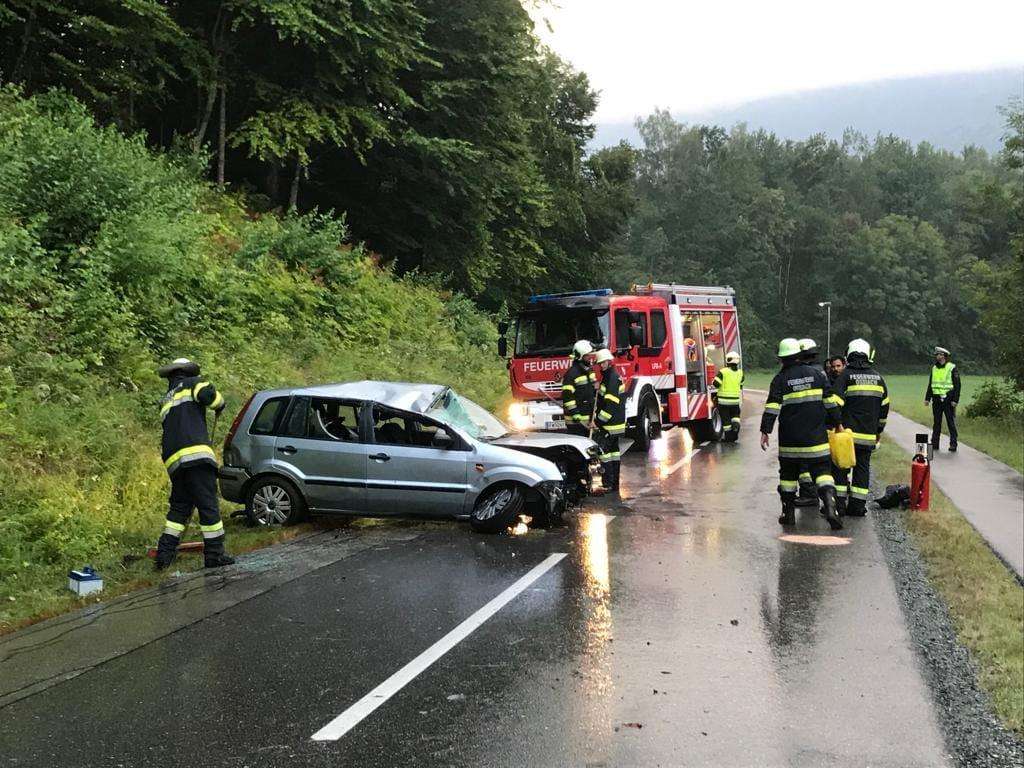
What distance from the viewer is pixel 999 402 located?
24.2 metres

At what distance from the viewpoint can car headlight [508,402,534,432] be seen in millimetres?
14922

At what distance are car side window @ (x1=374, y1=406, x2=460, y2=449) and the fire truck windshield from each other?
20.1 ft

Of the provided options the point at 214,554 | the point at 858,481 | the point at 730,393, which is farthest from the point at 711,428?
the point at 214,554

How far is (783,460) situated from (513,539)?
3.12 m

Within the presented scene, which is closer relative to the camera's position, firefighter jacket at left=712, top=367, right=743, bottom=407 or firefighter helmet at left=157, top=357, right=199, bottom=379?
firefighter helmet at left=157, top=357, right=199, bottom=379

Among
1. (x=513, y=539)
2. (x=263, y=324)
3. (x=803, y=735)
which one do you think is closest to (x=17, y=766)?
(x=803, y=735)

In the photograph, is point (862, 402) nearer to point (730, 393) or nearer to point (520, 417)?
point (520, 417)

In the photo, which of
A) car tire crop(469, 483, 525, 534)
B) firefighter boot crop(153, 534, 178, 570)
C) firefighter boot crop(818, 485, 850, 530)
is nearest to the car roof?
car tire crop(469, 483, 525, 534)

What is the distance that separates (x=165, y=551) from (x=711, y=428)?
12.5 m

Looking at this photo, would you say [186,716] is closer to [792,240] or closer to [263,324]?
[263,324]

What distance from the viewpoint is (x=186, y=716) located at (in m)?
4.52

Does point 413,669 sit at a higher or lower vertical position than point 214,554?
lower

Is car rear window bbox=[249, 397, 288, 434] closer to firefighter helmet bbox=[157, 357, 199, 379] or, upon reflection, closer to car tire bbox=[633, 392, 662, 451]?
firefighter helmet bbox=[157, 357, 199, 379]

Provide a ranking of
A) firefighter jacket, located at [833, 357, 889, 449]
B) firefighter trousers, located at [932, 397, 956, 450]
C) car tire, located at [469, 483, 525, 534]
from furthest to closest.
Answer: firefighter trousers, located at [932, 397, 956, 450] < firefighter jacket, located at [833, 357, 889, 449] < car tire, located at [469, 483, 525, 534]
